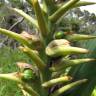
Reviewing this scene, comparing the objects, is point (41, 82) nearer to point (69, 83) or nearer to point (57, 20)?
point (69, 83)

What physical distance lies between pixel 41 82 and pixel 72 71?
16 centimetres

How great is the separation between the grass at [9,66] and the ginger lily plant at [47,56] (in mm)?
3271

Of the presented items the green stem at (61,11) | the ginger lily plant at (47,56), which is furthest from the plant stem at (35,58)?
the green stem at (61,11)

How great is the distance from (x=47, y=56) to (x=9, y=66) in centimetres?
537

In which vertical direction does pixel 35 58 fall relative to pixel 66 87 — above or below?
above

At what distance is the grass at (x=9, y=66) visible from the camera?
5051mm

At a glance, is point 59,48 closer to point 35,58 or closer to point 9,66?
point 35,58

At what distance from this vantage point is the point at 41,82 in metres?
1.16

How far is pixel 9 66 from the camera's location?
21.2 feet

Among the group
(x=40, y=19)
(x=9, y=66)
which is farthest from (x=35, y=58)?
(x=9, y=66)

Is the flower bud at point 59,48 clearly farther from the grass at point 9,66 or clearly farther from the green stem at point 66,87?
the grass at point 9,66

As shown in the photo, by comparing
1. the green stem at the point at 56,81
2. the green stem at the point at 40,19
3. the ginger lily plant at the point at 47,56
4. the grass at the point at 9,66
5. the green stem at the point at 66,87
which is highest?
the green stem at the point at 40,19

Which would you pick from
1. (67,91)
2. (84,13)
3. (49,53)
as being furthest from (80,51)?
(84,13)

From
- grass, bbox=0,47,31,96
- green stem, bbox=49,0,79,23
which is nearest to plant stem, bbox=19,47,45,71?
green stem, bbox=49,0,79,23
